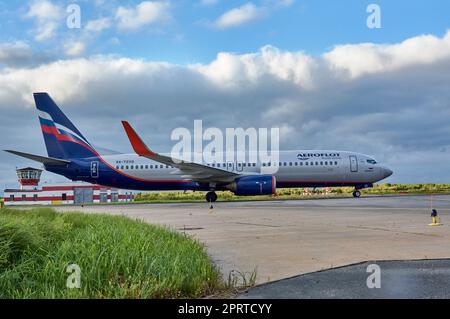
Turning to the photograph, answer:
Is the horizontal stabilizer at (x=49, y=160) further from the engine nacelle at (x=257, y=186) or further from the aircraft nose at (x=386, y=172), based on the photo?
the aircraft nose at (x=386, y=172)

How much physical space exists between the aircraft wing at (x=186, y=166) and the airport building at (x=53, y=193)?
28777 millimetres

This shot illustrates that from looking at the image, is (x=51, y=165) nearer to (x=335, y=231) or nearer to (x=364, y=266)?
(x=335, y=231)

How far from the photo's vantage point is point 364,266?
6.27 m

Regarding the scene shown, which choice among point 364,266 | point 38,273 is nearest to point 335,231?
point 364,266

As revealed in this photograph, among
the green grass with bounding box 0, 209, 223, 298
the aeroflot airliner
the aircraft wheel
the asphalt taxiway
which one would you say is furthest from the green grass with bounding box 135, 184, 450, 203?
the green grass with bounding box 0, 209, 223, 298

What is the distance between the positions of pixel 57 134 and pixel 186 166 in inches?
443

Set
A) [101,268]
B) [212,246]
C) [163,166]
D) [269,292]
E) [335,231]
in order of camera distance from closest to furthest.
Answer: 1. [269,292]
2. [101,268]
3. [212,246]
4. [335,231]
5. [163,166]

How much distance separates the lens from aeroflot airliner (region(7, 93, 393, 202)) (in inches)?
1277

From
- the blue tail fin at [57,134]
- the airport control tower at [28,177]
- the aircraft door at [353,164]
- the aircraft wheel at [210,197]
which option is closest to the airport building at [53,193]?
the airport control tower at [28,177]

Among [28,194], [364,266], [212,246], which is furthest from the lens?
[28,194]

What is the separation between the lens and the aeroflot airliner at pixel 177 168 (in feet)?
106
